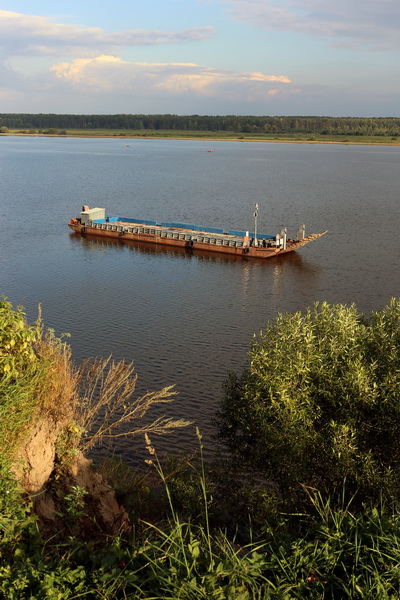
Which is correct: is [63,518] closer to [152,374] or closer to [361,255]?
[152,374]

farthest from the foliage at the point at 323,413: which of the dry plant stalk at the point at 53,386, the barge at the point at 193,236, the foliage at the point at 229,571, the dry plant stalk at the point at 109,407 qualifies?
the barge at the point at 193,236

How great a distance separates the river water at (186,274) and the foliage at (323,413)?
26.8 ft

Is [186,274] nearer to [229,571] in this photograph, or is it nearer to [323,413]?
[323,413]

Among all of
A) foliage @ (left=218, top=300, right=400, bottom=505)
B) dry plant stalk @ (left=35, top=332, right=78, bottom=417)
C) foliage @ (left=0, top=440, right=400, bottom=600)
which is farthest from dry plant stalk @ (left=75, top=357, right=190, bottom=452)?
foliage @ (left=0, top=440, right=400, bottom=600)

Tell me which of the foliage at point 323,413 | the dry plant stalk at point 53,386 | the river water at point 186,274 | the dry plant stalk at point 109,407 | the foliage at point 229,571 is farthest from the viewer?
the river water at point 186,274

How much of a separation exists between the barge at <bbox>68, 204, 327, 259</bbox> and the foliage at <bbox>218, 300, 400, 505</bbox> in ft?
137

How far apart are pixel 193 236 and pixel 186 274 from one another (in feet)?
41.2

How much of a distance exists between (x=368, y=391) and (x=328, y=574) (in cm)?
817

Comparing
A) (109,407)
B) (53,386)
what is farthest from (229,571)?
(109,407)

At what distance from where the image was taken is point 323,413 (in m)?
16.8

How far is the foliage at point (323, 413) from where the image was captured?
15484 millimetres

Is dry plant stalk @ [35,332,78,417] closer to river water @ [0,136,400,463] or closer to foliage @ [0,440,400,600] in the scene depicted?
foliage @ [0,440,400,600]

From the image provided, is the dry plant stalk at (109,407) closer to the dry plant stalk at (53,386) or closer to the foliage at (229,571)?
the dry plant stalk at (53,386)

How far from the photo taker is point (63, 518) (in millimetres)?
12695
